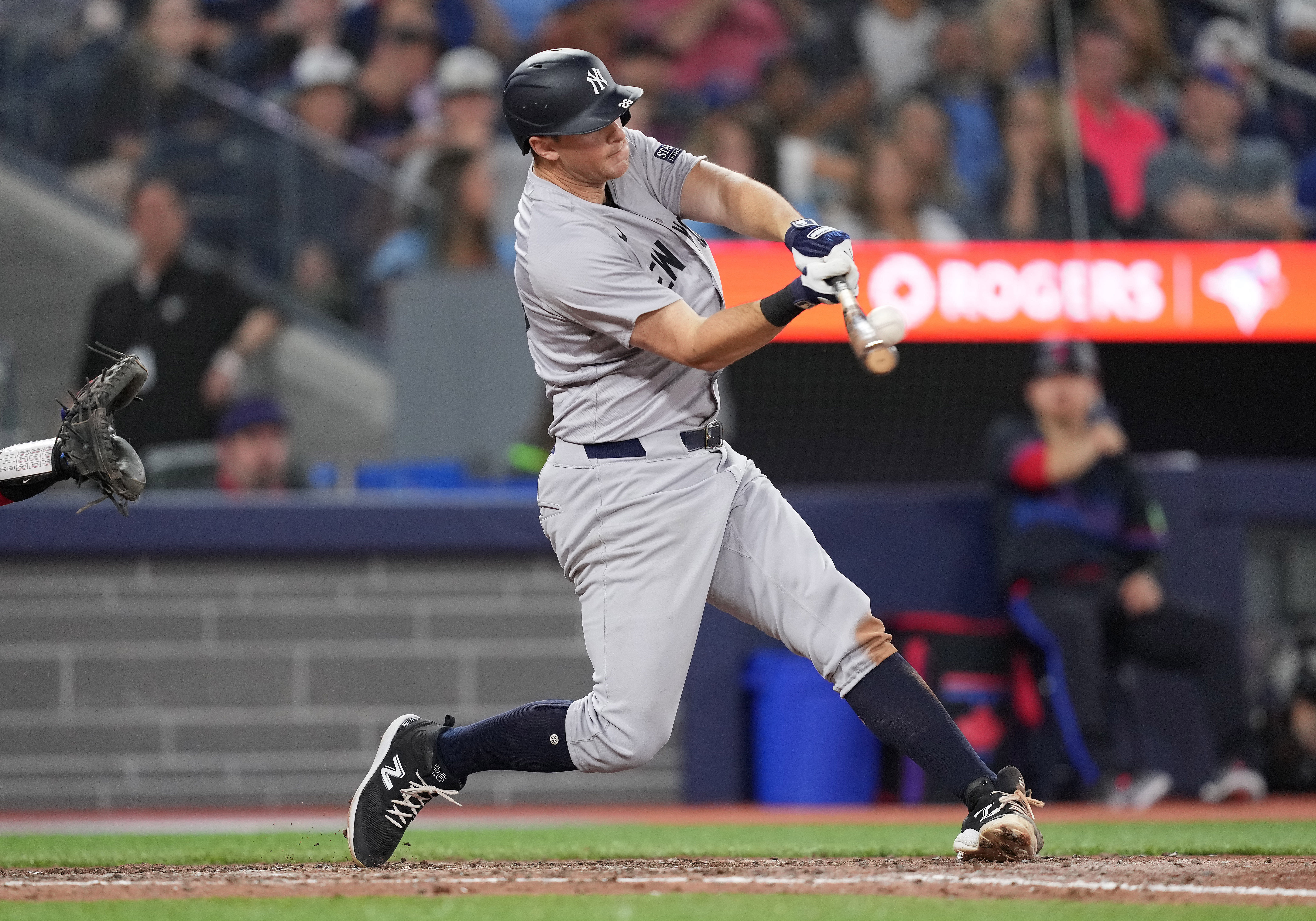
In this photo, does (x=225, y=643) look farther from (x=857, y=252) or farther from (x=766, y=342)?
(x=766, y=342)

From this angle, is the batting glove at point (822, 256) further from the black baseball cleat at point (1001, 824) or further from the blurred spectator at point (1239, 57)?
the blurred spectator at point (1239, 57)

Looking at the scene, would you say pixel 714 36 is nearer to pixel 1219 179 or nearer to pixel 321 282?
pixel 1219 179

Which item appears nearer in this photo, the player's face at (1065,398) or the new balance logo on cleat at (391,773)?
the new balance logo on cleat at (391,773)

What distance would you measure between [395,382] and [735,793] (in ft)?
8.04

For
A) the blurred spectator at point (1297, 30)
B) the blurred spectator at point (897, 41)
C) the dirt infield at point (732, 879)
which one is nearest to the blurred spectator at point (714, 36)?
the blurred spectator at point (897, 41)

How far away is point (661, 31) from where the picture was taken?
33.3 feet

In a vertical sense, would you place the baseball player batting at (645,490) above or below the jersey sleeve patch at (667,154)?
below

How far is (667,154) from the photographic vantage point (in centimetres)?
376

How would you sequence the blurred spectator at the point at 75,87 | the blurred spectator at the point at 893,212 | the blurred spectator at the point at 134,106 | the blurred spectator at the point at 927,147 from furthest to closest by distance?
the blurred spectator at the point at 927,147 → the blurred spectator at the point at 893,212 → the blurred spectator at the point at 75,87 → the blurred spectator at the point at 134,106

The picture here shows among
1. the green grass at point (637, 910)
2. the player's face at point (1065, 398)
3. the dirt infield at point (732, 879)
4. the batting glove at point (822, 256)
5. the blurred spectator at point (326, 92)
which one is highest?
the blurred spectator at point (326, 92)

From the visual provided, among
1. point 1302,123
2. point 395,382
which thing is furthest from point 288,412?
point 1302,123

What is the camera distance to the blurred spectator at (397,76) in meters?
9.49

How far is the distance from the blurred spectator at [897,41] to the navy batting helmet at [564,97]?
21.1 feet

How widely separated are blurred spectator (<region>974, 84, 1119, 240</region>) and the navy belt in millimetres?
5452
